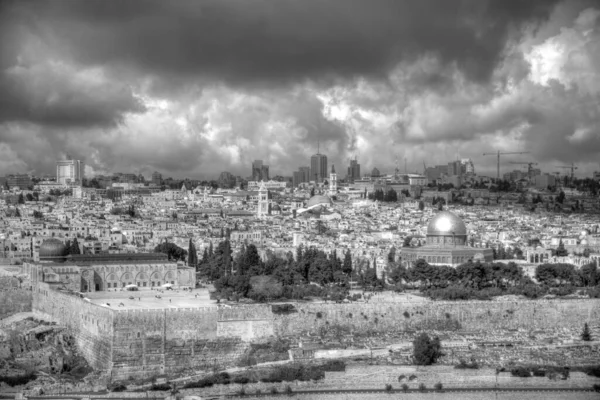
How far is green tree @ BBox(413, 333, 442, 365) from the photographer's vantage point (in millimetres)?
32469

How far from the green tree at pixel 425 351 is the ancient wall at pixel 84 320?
8765mm

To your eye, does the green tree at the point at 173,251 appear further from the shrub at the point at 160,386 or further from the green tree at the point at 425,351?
the shrub at the point at 160,386

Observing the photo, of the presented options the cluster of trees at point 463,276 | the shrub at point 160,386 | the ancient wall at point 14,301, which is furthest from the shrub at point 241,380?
the cluster of trees at point 463,276

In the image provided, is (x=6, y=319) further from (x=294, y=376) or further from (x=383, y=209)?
(x=383, y=209)

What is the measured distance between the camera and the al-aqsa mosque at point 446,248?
52.9 m

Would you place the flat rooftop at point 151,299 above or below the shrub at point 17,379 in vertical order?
above

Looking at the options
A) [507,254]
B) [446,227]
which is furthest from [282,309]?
[507,254]

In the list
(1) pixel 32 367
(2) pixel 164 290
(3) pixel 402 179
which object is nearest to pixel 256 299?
(2) pixel 164 290

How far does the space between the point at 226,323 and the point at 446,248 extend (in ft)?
69.4

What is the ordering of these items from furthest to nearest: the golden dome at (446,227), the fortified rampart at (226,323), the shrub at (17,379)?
the golden dome at (446,227)
the fortified rampart at (226,323)
the shrub at (17,379)

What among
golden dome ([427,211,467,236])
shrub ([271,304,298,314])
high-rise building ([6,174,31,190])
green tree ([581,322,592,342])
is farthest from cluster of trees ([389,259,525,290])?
high-rise building ([6,174,31,190])

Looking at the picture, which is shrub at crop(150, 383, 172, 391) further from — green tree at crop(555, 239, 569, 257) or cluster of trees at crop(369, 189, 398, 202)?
cluster of trees at crop(369, 189, 398, 202)

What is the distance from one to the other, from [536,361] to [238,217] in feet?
192

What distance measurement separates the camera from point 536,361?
110 feet
